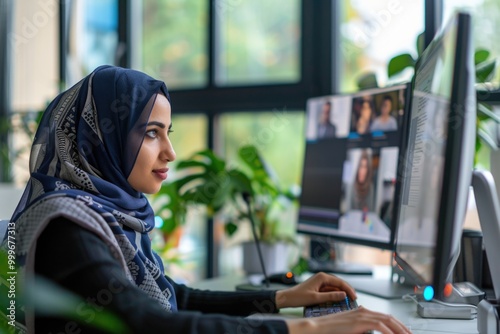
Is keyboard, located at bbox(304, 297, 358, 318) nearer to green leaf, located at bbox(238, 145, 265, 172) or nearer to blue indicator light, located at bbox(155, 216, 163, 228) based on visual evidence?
green leaf, located at bbox(238, 145, 265, 172)

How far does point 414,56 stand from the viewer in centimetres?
190

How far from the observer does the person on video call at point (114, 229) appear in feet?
2.92

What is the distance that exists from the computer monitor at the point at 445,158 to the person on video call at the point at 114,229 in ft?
0.45

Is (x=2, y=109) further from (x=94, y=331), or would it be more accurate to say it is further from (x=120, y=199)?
(x=94, y=331)

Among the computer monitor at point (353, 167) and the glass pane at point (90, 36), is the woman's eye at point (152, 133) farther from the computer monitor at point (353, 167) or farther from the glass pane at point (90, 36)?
the glass pane at point (90, 36)

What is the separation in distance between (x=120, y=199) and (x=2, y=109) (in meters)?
2.63

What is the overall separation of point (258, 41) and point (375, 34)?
574mm

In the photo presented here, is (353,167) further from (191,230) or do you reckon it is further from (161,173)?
(191,230)

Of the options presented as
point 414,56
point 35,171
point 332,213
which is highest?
point 414,56

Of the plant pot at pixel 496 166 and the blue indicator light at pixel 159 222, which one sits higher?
the plant pot at pixel 496 166

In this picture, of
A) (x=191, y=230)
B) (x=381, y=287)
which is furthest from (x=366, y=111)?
(x=191, y=230)

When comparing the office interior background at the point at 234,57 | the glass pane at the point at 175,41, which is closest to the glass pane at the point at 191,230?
the office interior background at the point at 234,57

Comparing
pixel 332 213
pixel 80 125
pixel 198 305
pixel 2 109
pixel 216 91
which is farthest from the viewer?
pixel 2 109

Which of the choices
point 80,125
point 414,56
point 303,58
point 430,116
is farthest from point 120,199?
point 303,58
